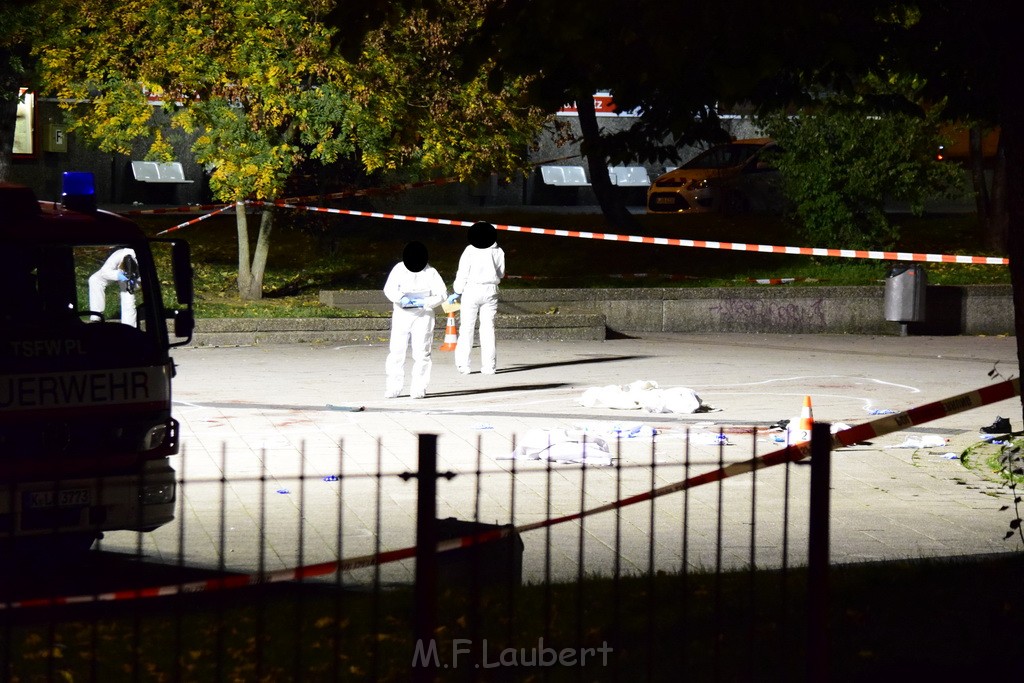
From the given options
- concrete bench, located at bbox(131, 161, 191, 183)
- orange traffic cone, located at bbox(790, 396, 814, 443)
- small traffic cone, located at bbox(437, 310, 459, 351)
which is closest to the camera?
orange traffic cone, located at bbox(790, 396, 814, 443)

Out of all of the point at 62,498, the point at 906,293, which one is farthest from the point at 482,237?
the point at 62,498

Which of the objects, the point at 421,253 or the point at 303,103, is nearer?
the point at 421,253

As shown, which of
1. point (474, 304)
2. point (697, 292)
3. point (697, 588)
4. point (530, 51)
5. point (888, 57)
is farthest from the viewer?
point (697, 292)

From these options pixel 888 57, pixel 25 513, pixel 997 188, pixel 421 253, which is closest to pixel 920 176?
pixel 997 188

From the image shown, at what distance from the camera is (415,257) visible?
44.8ft

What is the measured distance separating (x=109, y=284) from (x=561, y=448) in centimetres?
404

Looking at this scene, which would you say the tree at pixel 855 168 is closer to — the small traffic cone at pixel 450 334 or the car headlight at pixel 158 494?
the small traffic cone at pixel 450 334

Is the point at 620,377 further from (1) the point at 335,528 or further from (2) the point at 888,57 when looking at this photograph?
(1) the point at 335,528

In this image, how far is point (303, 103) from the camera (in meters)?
20.8

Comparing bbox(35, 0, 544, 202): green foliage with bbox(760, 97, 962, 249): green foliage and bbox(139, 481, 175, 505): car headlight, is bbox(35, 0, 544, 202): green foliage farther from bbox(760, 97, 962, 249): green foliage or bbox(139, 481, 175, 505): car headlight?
bbox(139, 481, 175, 505): car headlight

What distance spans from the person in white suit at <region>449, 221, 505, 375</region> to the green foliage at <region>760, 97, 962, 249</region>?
30.6ft

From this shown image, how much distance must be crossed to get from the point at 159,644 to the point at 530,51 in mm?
3924

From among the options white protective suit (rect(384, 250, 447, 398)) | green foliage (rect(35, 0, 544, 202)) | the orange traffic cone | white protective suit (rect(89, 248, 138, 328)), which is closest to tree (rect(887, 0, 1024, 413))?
the orange traffic cone

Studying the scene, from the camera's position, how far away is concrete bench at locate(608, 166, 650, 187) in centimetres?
4084
